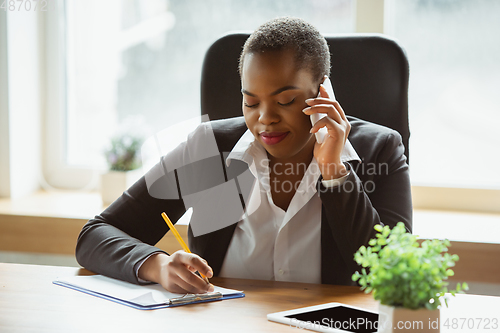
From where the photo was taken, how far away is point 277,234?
114 cm

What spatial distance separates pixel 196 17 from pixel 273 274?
127 cm

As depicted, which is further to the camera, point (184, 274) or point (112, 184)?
point (112, 184)

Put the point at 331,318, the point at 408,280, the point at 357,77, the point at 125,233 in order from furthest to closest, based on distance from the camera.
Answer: the point at 357,77 → the point at 125,233 → the point at 331,318 → the point at 408,280

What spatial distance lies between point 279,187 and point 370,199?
0.65ft

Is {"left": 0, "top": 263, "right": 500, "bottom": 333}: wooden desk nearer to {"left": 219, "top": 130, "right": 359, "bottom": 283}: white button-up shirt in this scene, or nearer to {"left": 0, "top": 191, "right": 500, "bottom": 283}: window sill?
{"left": 219, "top": 130, "right": 359, "bottom": 283}: white button-up shirt

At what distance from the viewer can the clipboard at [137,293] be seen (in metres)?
0.83

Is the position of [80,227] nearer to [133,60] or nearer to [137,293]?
[133,60]

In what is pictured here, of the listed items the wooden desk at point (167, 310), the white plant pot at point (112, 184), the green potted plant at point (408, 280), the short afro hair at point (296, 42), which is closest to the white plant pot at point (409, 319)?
the green potted plant at point (408, 280)

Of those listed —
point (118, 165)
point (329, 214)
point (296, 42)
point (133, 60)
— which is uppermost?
point (133, 60)

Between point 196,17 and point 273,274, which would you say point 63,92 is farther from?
point 273,274

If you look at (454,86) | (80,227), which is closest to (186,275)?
(80,227)

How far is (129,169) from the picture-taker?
6.56ft

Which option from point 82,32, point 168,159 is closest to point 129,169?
point 82,32

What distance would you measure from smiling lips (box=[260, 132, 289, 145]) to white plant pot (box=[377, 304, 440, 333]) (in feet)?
1.54
